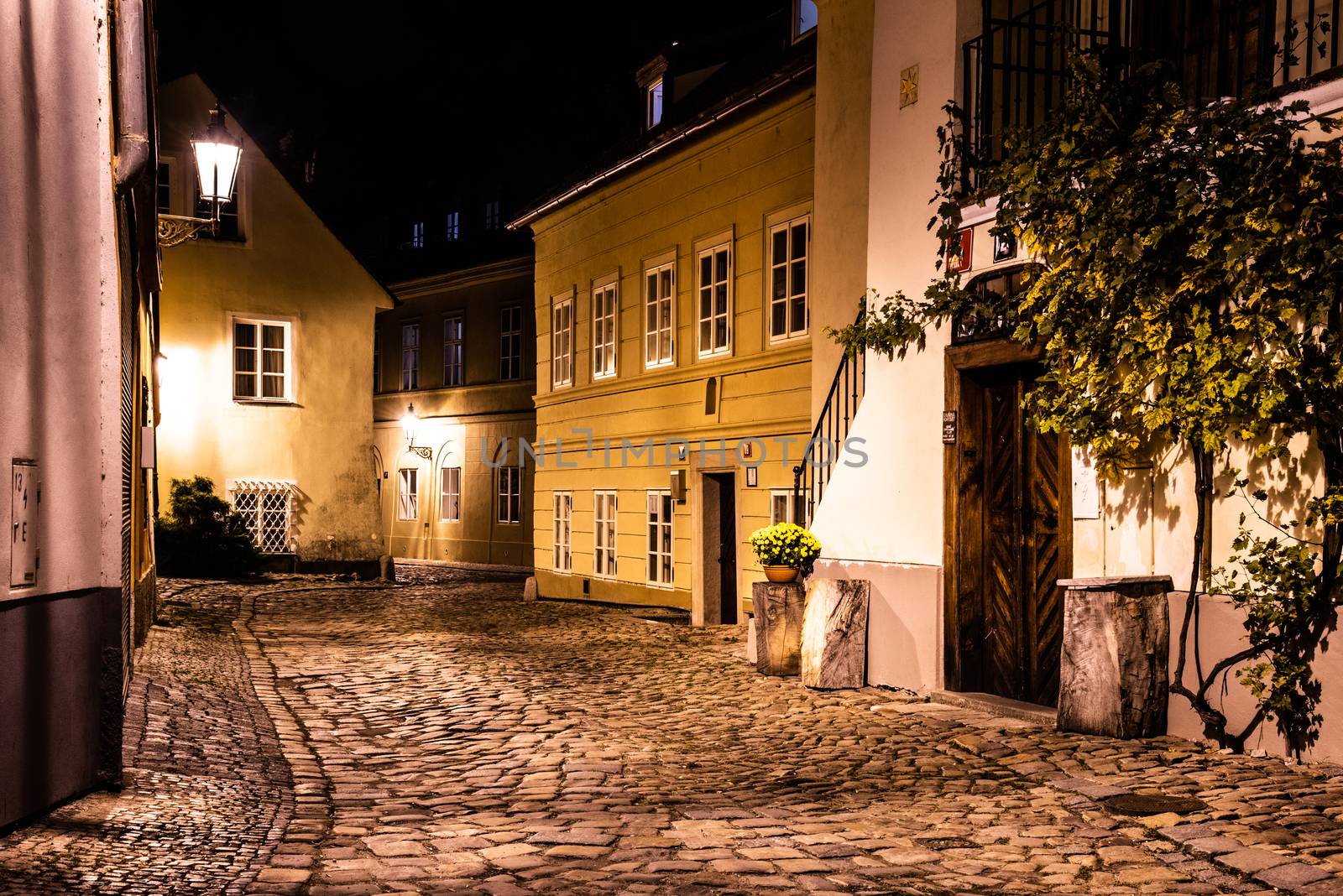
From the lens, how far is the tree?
7.14m

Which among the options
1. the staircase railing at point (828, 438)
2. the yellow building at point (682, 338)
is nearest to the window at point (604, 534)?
the yellow building at point (682, 338)

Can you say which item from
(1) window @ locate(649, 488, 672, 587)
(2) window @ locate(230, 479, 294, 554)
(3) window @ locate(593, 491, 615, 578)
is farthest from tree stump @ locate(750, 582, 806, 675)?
(2) window @ locate(230, 479, 294, 554)

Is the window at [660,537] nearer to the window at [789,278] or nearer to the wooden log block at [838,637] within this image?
the window at [789,278]

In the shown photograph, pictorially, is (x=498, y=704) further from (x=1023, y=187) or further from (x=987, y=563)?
(x=1023, y=187)

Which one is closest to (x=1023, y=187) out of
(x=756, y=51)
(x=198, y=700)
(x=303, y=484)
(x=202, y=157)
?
(x=198, y=700)

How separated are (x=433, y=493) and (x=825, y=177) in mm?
23078

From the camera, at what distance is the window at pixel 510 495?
32344 millimetres

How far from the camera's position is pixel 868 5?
496 inches

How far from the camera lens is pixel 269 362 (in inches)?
1014

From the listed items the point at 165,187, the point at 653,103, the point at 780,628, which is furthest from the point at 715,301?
the point at 165,187

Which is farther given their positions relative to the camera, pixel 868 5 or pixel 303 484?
pixel 303 484

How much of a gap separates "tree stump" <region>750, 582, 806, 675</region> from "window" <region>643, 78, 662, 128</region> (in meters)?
12.0

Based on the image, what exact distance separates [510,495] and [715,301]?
15.1 metres

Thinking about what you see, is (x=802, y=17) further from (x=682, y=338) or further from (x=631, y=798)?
(x=631, y=798)
